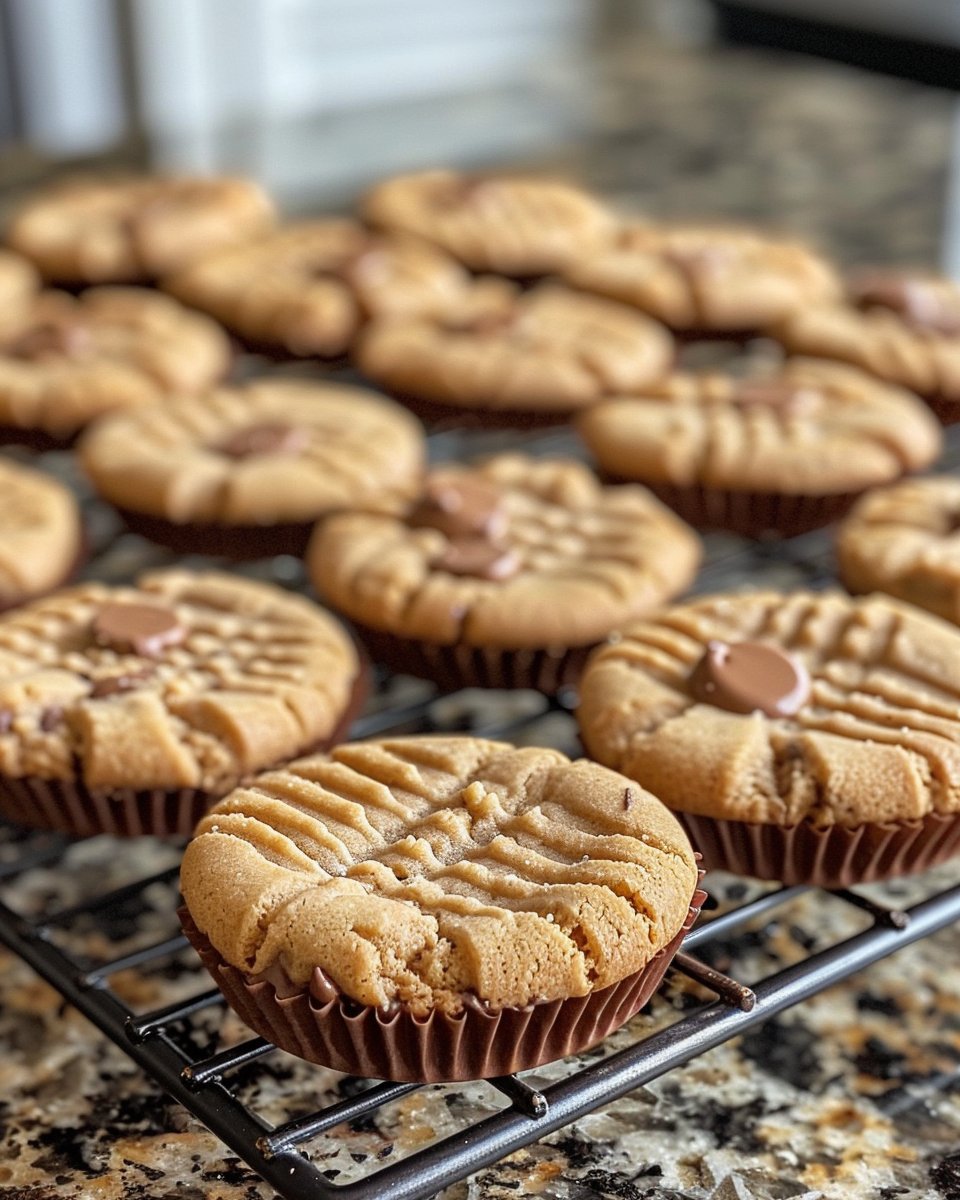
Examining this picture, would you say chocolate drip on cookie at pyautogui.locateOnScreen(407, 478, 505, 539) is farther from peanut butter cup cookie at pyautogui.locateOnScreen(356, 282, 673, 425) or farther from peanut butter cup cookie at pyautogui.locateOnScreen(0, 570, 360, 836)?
peanut butter cup cookie at pyautogui.locateOnScreen(356, 282, 673, 425)

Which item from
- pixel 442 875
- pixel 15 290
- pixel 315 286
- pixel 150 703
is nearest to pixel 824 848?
pixel 442 875

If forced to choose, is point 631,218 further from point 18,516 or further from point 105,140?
point 18,516

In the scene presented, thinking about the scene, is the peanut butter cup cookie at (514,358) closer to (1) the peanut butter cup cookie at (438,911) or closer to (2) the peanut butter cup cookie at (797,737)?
(2) the peanut butter cup cookie at (797,737)

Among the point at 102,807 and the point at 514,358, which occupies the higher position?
the point at 514,358

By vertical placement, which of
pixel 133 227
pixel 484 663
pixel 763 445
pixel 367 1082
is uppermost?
pixel 133 227

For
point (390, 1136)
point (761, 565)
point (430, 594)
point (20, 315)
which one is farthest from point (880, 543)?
point (20, 315)

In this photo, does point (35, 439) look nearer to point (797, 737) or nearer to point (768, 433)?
point (768, 433)

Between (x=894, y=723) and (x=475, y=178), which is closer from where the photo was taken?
(x=894, y=723)
